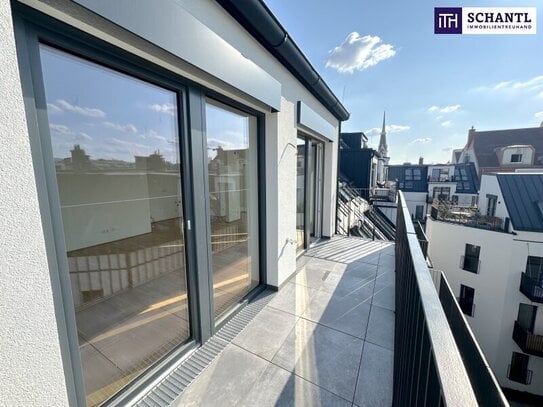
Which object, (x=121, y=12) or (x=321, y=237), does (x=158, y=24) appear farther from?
(x=321, y=237)

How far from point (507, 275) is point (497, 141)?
66.8 ft

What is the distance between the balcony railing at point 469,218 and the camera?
8312 mm

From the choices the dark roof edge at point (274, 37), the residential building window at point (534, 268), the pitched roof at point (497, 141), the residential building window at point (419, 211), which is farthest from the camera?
the pitched roof at point (497, 141)

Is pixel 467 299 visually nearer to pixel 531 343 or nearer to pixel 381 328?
pixel 531 343

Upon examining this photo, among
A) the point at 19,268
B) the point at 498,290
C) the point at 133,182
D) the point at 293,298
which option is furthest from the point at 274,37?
the point at 498,290

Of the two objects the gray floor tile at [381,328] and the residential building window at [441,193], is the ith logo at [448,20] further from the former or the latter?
the residential building window at [441,193]

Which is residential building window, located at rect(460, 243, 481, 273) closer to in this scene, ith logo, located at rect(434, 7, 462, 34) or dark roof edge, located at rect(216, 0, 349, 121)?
ith logo, located at rect(434, 7, 462, 34)

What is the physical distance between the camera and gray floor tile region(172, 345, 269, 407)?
158 cm

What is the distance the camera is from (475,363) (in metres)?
1.63

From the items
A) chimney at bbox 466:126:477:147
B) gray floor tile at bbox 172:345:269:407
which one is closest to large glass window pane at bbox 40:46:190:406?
gray floor tile at bbox 172:345:269:407

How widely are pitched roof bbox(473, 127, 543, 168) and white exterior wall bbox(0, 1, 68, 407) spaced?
27.9 meters

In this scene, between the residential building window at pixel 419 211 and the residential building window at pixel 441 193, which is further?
the residential building window at pixel 419 211

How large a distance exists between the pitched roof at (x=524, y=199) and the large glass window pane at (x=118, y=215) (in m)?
11.1

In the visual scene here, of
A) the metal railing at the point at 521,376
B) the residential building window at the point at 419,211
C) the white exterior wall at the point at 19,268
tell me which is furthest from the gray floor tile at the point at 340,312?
the residential building window at the point at 419,211
